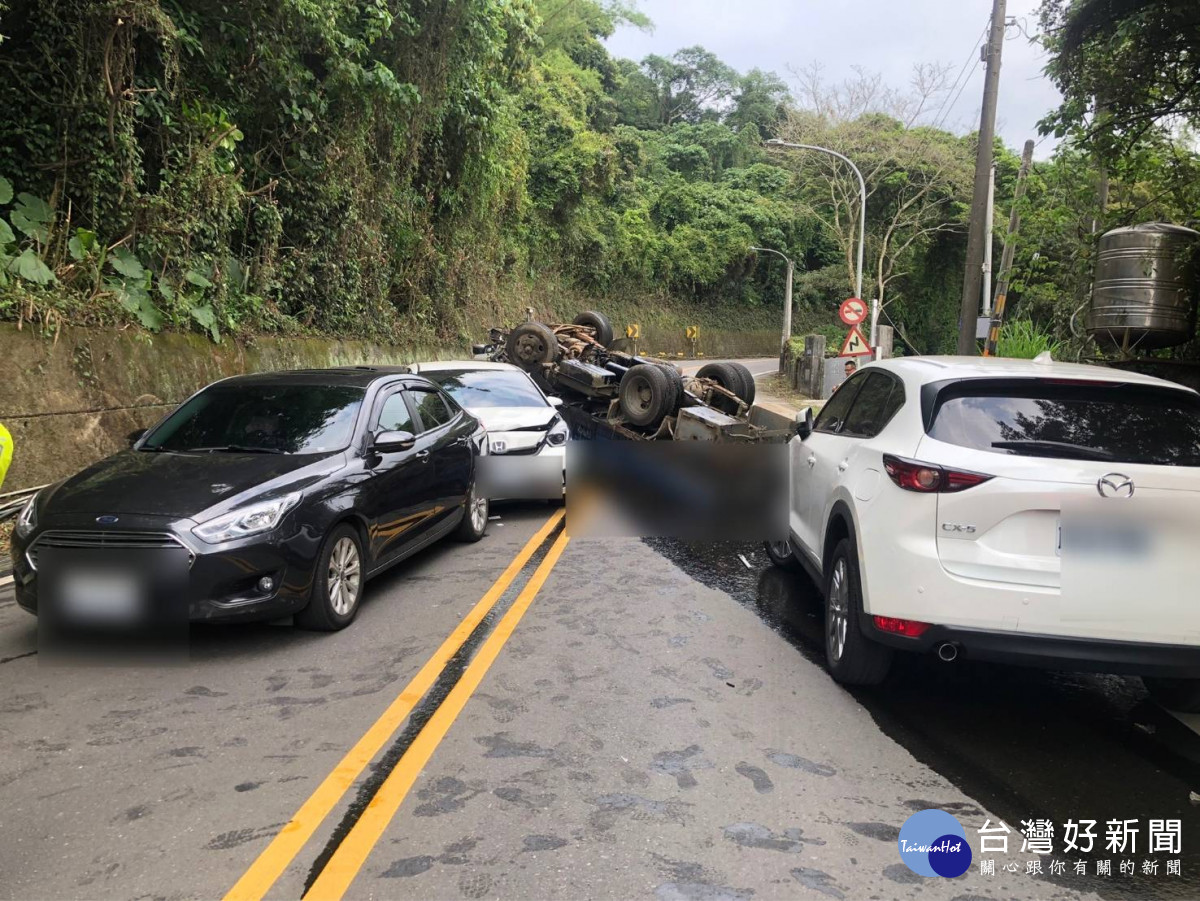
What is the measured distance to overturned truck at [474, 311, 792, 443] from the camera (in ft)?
41.6

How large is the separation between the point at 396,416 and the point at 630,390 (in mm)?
7356

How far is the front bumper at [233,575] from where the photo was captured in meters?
4.52

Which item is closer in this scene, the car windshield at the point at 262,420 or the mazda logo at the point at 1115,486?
the mazda logo at the point at 1115,486

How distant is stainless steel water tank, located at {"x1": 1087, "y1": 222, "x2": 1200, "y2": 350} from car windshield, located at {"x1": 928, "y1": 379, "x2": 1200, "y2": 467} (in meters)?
5.04

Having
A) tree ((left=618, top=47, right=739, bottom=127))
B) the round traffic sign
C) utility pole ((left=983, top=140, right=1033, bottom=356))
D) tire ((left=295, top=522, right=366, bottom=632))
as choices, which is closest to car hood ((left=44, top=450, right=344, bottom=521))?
tire ((left=295, top=522, right=366, bottom=632))

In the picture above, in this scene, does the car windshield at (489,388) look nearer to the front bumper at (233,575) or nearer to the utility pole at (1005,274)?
the front bumper at (233,575)

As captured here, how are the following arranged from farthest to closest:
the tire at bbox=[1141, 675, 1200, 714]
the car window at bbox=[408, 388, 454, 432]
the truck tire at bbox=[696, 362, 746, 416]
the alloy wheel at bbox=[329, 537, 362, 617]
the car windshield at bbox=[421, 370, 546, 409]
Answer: the truck tire at bbox=[696, 362, 746, 416] < the car windshield at bbox=[421, 370, 546, 409] < the car window at bbox=[408, 388, 454, 432] < the alloy wheel at bbox=[329, 537, 362, 617] < the tire at bbox=[1141, 675, 1200, 714]

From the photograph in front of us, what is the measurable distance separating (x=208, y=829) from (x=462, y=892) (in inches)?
40.3

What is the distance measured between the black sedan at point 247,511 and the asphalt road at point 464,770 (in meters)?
0.39

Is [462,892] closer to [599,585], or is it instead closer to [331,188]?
[599,585]

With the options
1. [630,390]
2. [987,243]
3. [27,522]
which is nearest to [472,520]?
[27,522]

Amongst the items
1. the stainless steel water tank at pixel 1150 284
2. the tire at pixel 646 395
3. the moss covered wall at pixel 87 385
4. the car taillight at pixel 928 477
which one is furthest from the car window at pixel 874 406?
the moss covered wall at pixel 87 385

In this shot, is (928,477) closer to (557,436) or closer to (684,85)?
(557,436)

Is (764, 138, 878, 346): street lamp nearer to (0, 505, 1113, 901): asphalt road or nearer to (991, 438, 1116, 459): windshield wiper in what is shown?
(991, 438, 1116, 459): windshield wiper
